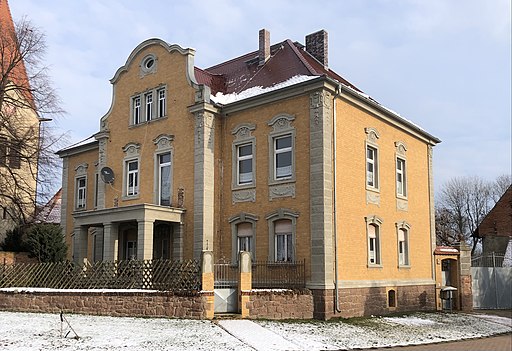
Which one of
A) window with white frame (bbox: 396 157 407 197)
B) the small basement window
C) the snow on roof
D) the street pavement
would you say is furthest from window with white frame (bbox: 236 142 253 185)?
the street pavement

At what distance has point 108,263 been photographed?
2017 cm

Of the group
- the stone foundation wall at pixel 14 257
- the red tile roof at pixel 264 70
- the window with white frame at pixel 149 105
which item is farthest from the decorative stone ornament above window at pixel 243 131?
the stone foundation wall at pixel 14 257

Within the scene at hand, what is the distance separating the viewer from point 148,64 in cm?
2708

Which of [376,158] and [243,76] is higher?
[243,76]

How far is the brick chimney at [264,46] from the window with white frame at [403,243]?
9.68 m

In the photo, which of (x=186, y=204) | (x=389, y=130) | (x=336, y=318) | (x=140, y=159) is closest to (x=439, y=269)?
(x=389, y=130)

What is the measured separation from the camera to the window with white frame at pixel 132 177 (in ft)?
88.3

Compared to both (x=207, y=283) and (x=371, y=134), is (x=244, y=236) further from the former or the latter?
(x=371, y=134)

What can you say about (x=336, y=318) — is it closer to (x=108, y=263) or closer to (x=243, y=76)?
(x=108, y=263)

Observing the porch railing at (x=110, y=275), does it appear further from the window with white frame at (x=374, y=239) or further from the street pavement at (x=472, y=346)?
the window with white frame at (x=374, y=239)

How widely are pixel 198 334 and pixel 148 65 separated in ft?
51.3

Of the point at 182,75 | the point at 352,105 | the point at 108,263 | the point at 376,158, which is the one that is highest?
the point at 182,75

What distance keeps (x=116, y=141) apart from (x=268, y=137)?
28.4 ft

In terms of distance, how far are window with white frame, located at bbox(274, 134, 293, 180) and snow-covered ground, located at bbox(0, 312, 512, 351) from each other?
6.03 m
